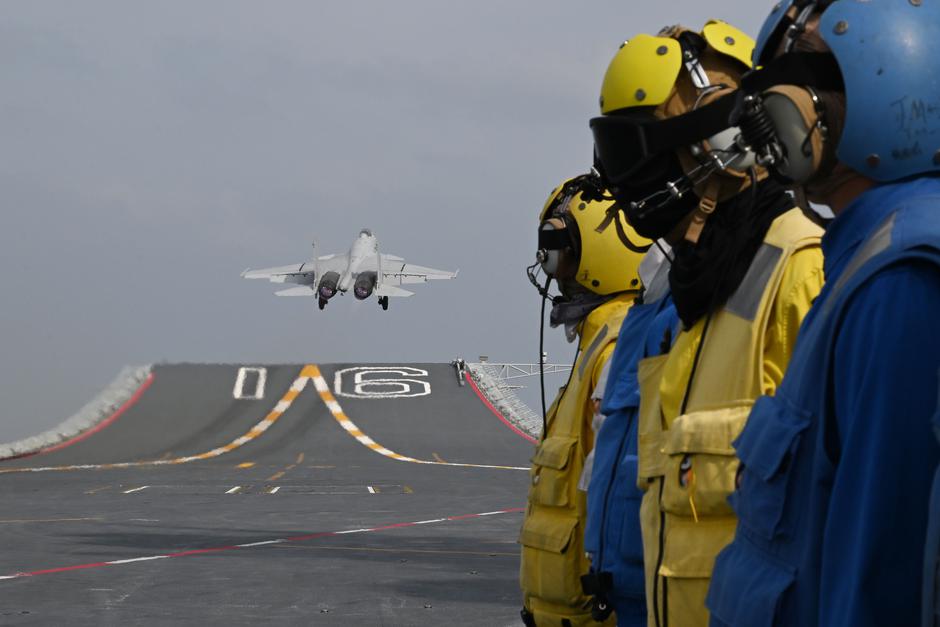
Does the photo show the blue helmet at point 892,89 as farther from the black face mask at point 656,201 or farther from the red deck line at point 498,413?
the red deck line at point 498,413

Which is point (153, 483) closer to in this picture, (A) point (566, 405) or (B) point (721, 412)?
(A) point (566, 405)

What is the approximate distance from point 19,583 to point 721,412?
11.5 meters

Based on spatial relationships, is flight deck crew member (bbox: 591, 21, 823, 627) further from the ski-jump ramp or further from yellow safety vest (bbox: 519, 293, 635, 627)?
the ski-jump ramp

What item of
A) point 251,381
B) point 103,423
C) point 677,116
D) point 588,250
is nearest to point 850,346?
point 677,116

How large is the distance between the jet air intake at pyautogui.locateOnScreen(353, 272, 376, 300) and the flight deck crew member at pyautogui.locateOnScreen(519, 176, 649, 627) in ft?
185

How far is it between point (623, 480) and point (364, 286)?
5875 centimetres

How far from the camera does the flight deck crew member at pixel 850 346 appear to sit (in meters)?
2.00

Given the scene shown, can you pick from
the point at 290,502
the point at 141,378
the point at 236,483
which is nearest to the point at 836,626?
the point at 290,502

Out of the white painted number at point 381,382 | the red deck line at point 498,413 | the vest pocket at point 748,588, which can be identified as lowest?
the red deck line at point 498,413

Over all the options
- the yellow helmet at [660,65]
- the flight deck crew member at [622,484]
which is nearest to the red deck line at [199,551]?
the flight deck crew member at [622,484]

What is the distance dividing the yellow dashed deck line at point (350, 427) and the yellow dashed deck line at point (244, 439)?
40cm

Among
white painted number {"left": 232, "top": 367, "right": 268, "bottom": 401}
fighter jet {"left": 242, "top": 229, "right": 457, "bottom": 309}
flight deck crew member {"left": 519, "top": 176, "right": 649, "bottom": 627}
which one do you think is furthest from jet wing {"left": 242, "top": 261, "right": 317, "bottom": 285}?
flight deck crew member {"left": 519, "top": 176, "right": 649, "bottom": 627}

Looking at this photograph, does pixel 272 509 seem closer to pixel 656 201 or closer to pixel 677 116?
pixel 656 201

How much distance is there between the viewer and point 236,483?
2966 centimetres
